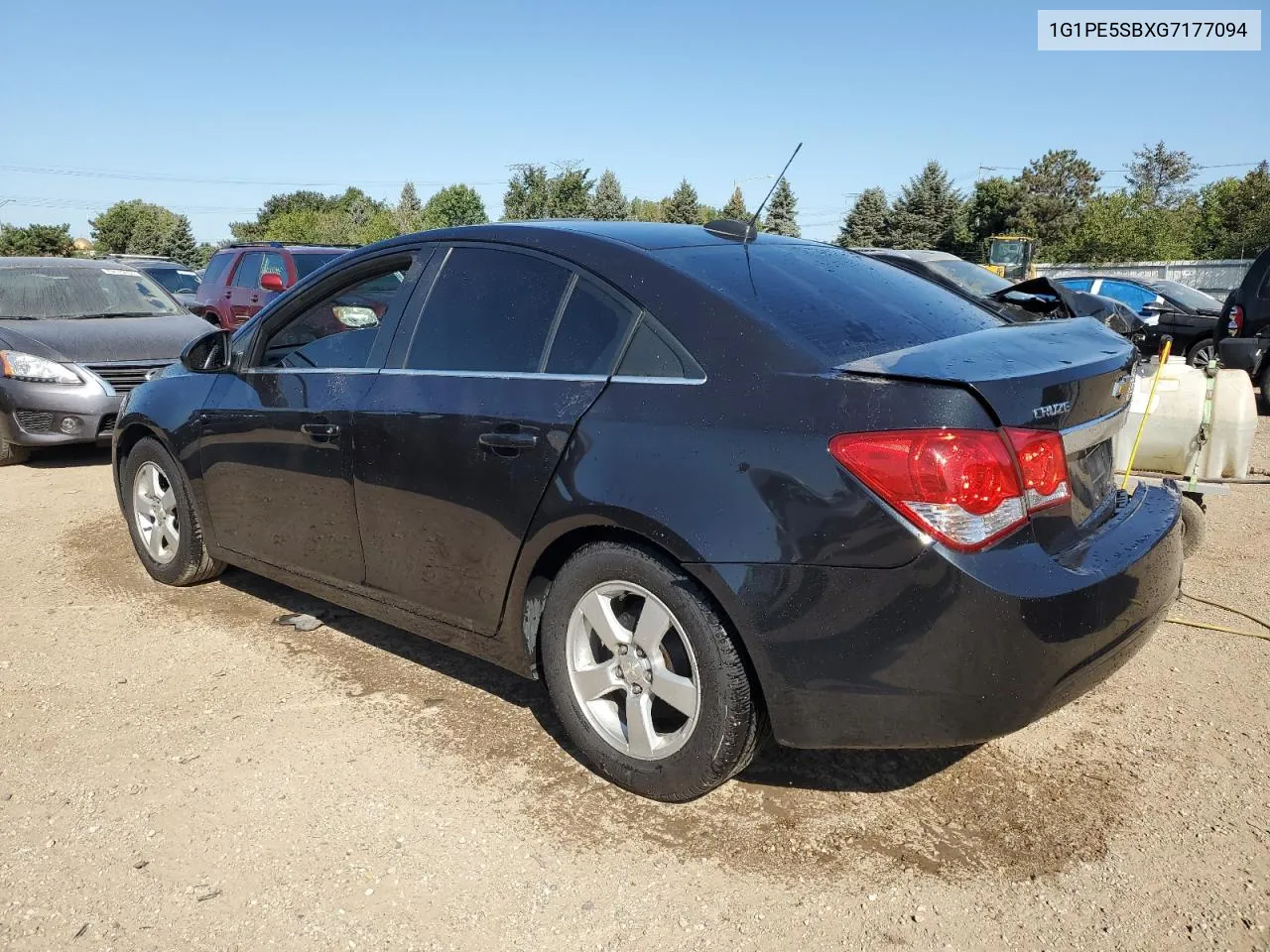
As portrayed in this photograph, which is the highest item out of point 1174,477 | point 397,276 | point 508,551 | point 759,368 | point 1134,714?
point 397,276

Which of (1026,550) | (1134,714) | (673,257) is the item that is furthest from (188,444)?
(1134,714)

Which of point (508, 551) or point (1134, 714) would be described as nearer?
point (508, 551)

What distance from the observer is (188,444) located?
4523 mm

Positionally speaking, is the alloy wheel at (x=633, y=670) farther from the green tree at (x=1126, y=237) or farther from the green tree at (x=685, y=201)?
the green tree at (x=685, y=201)

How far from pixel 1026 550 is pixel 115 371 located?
7622 mm

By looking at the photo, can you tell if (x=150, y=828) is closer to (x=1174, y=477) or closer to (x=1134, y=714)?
(x=1134, y=714)

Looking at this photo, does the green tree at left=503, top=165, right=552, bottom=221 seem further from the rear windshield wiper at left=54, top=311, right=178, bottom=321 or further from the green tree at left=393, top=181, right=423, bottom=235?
the rear windshield wiper at left=54, top=311, right=178, bottom=321

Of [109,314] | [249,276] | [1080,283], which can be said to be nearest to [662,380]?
[109,314]

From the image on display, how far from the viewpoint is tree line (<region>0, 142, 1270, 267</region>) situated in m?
49.6

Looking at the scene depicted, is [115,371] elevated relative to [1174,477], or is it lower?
elevated

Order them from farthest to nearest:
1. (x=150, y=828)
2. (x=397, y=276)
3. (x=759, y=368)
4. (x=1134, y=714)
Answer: (x=397, y=276), (x=1134, y=714), (x=150, y=828), (x=759, y=368)

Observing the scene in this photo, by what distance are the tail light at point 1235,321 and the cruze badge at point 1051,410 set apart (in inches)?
381

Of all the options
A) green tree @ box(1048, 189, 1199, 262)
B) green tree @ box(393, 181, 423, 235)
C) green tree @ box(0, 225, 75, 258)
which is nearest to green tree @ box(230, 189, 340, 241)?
green tree @ box(393, 181, 423, 235)

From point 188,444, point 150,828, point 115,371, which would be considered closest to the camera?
point 150,828
